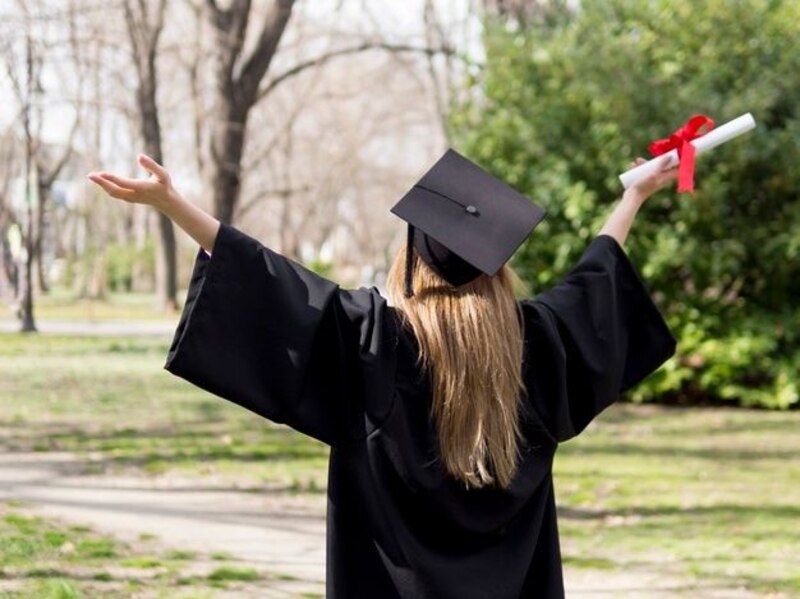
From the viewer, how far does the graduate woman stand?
10.5ft

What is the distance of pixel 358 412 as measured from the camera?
3250mm

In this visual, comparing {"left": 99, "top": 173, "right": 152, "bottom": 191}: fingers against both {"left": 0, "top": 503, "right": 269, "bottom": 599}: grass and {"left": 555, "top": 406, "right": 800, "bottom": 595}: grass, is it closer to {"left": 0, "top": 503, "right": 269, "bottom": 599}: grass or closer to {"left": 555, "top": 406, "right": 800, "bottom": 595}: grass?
{"left": 0, "top": 503, "right": 269, "bottom": 599}: grass

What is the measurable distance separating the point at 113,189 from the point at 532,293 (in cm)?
1131

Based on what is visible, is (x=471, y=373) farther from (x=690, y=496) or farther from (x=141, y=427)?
(x=141, y=427)

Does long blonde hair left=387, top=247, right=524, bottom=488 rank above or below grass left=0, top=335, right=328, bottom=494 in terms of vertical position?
above

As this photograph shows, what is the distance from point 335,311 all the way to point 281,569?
3.50 m

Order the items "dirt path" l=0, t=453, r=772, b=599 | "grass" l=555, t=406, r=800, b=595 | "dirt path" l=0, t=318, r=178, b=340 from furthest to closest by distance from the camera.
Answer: "dirt path" l=0, t=318, r=178, b=340 < "grass" l=555, t=406, r=800, b=595 < "dirt path" l=0, t=453, r=772, b=599

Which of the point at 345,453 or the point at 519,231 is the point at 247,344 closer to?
the point at 345,453

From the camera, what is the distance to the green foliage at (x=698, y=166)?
14125 mm

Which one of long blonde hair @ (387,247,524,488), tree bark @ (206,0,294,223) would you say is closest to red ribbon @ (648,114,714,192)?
long blonde hair @ (387,247,524,488)

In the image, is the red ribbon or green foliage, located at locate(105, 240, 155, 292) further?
green foliage, located at locate(105, 240, 155, 292)

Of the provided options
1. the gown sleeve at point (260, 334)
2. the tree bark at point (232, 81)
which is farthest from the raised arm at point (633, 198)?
the tree bark at point (232, 81)

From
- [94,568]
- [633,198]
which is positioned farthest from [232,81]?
[633,198]

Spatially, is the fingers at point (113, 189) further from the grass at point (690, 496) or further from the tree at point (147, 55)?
the tree at point (147, 55)
